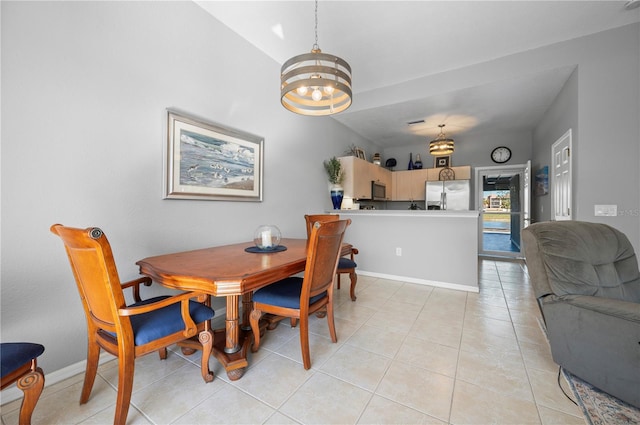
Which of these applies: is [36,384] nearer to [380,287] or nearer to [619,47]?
[380,287]

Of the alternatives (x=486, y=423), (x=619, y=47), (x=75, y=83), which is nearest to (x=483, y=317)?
(x=486, y=423)

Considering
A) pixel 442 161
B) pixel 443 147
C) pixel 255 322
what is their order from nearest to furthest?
1. pixel 255 322
2. pixel 443 147
3. pixel 442 161

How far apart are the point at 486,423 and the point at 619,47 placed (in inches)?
147

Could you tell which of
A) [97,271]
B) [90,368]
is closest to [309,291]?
[97,271]

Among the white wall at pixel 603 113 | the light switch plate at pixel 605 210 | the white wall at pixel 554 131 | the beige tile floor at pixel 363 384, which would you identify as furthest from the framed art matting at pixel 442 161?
the beige tile floor at pixel 363 384

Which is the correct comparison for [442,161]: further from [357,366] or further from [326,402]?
[326,402]

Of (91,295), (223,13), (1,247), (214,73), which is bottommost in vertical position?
(91,295)

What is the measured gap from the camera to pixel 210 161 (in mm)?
2391

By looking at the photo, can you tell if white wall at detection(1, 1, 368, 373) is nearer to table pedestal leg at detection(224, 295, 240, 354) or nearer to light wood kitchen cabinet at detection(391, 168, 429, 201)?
table pedestal leg at detection(224, 295, 240, 354)

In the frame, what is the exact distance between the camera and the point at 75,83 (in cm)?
162

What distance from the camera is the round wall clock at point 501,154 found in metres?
5.48

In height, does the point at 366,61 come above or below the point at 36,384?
above

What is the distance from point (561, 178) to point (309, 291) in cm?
381

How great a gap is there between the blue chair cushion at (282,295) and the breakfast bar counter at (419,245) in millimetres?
2147
